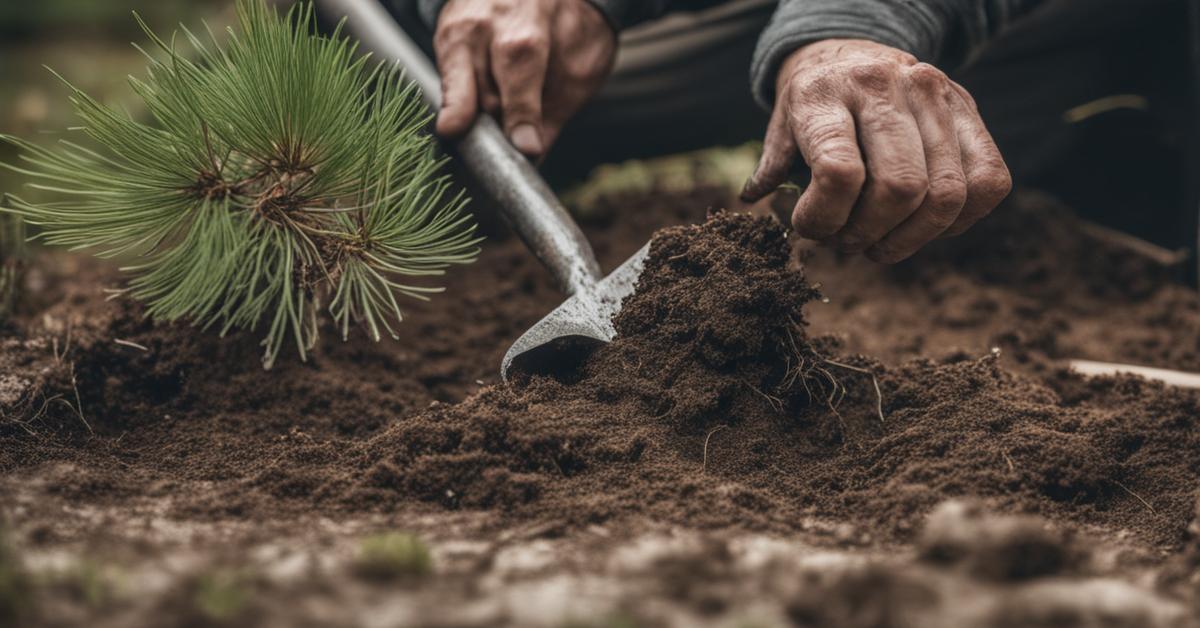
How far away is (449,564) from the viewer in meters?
1.00

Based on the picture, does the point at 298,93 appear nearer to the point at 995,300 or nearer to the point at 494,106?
the point at 494,106

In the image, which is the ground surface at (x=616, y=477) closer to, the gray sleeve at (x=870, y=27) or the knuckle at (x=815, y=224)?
the knuckle at (x=815, y=224)

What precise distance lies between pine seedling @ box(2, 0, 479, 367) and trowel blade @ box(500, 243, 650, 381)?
16cm

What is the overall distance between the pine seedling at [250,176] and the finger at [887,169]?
0.60 metres

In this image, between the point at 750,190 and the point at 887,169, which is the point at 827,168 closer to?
the point at 887,169

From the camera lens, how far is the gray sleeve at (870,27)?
178 cm

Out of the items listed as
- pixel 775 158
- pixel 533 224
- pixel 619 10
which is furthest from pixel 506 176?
pixel 619 10

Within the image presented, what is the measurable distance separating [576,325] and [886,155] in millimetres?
522

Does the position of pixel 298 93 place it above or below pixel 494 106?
above

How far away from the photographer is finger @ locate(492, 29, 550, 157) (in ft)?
6.32

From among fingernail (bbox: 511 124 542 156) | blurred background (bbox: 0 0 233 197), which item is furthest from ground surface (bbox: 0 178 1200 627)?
blurred background (bbox: 0 0 233 197)

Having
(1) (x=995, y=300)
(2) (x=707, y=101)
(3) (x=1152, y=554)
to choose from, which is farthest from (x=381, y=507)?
(2) (x=707, y=101)

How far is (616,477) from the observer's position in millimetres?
1271

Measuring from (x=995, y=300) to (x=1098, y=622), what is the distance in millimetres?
1629
